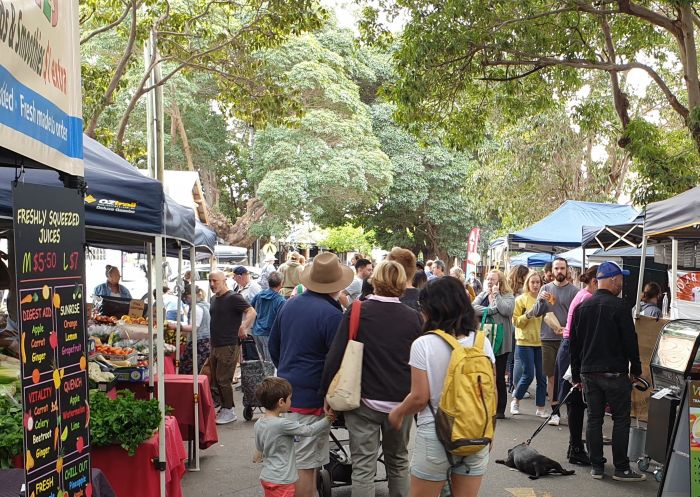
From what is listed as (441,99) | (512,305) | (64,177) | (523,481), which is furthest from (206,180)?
(64,177)

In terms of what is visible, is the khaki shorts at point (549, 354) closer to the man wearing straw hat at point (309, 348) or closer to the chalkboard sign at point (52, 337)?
the man wearing straw hat at point (309, 348)

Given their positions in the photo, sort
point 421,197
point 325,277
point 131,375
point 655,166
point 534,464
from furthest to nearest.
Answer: point 421,197
point 655,166
point 534,464
point 131,375
point 325,277

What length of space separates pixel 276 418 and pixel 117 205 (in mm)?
1881

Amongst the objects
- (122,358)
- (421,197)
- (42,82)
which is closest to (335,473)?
(122,358)

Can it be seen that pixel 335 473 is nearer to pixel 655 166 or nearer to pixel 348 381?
pixel 348 381

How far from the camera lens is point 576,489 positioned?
7809 millimetres

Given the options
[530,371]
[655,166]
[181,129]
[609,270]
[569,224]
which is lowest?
[530,371]

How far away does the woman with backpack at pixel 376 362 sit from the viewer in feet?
19.0

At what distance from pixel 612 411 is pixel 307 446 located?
10.9 ft

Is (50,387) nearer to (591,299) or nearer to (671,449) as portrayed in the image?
(671,449)

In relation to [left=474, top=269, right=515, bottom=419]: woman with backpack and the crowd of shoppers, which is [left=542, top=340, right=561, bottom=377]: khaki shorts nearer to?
[left=474, top=269, right=515, bottom=419]: woman with backpack

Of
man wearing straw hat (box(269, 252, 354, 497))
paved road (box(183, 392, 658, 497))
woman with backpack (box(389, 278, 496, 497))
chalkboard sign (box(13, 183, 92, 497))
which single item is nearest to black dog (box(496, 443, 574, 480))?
paved road (box(183, 392, 658, 497))

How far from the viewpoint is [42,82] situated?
3.32 m

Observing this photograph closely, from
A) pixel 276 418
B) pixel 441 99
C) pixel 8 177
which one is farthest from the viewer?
pixel 441 99
